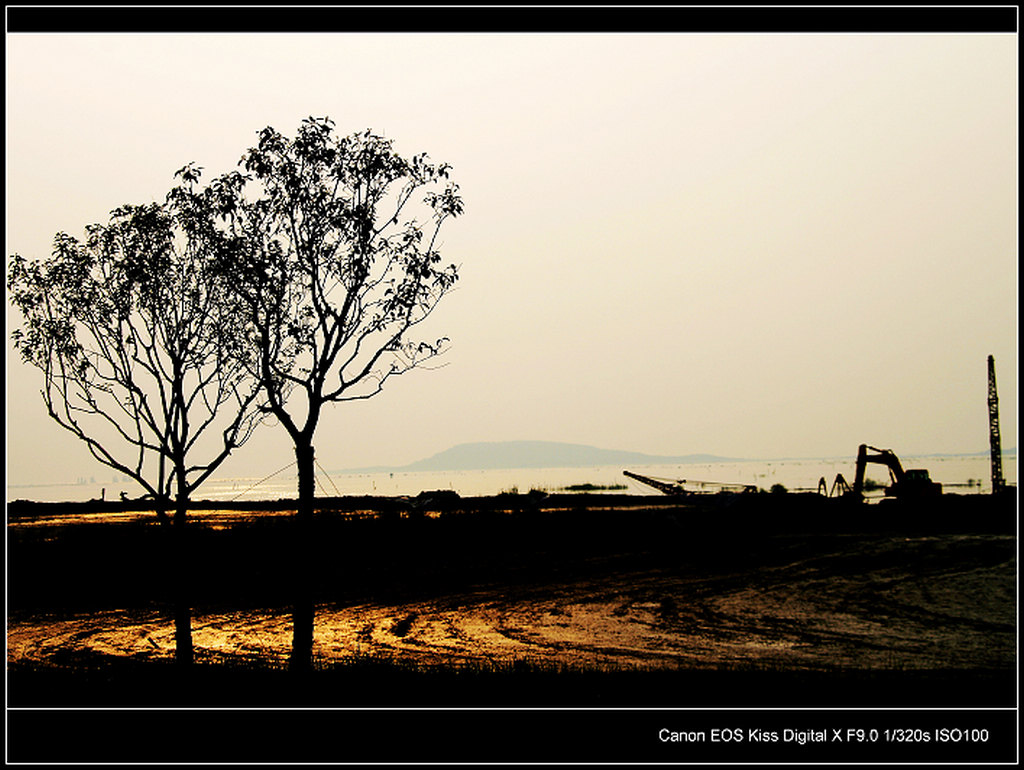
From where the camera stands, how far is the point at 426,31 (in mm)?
12359

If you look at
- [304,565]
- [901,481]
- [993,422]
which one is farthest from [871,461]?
[304,565]

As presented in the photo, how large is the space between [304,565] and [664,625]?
1913 cm

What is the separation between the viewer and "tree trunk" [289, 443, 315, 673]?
1680 centimetres

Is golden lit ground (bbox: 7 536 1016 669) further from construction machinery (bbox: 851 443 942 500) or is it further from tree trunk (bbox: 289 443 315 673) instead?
construction machinery (bbox: 851 443 942 500)

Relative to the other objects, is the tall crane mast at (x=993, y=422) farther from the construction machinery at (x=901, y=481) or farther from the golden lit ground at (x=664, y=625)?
the golden lit ground at (x=664, y=625)

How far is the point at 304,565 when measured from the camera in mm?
16641

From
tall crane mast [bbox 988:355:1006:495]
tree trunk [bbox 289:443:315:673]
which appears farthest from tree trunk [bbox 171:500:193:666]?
tall crane mast [bbox 988:355:1006:495]

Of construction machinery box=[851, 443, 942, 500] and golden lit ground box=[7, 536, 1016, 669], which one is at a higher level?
construction machinery box=[851, 443, 942, 500]

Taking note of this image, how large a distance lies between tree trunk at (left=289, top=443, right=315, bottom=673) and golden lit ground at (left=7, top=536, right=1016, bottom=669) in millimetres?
7477

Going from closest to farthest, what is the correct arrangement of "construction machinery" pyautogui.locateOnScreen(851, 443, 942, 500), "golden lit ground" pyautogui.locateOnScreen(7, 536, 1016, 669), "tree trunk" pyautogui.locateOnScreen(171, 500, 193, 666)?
1. "tree trunk" pyautogui.locateOnScreen(171, 500, 193, 666)
2. "golden lit ground" pyautogui.locateOnScreen(7, 536, 1016, 669)
3. "construction machinery" pyautogui.locateOnScreen(851, 443, 942, 500)

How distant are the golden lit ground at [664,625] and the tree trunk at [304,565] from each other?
7.48 meters

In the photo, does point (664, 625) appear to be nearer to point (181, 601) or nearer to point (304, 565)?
point (304, 565)
